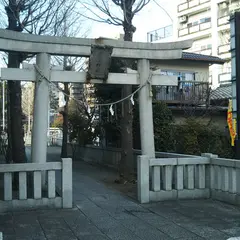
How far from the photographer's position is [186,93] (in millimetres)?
21844

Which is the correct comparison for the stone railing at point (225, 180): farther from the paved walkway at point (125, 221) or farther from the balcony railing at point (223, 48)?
the balcony railing at point (223, 48)

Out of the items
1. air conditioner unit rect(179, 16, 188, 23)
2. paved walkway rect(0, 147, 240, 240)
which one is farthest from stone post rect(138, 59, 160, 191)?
air conditioner unit rect(179, 16, 188, 23)

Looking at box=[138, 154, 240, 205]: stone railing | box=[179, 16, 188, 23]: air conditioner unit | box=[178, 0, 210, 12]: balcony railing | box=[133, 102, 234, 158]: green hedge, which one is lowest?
box=[138, 154, 240, 205]: stone railing

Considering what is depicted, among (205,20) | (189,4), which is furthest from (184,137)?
(189,4)

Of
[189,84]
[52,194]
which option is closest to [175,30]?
[189,84]

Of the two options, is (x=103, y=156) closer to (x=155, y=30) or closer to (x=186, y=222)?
(x=186, y=222)

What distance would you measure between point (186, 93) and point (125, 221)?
15584mm

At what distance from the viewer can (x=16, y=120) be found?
36.7ft

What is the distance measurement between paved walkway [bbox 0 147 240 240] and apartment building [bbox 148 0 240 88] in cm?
3454

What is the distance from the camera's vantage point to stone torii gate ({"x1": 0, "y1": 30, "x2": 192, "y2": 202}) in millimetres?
8789

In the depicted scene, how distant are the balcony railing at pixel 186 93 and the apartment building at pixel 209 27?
1981 cm

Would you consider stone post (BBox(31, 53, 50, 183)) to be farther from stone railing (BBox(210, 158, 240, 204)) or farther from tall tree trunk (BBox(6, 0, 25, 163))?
stone railing (BBox(210, 158, 240, 204))

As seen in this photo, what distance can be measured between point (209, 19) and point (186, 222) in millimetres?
45409

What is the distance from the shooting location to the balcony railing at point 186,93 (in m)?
21.2
